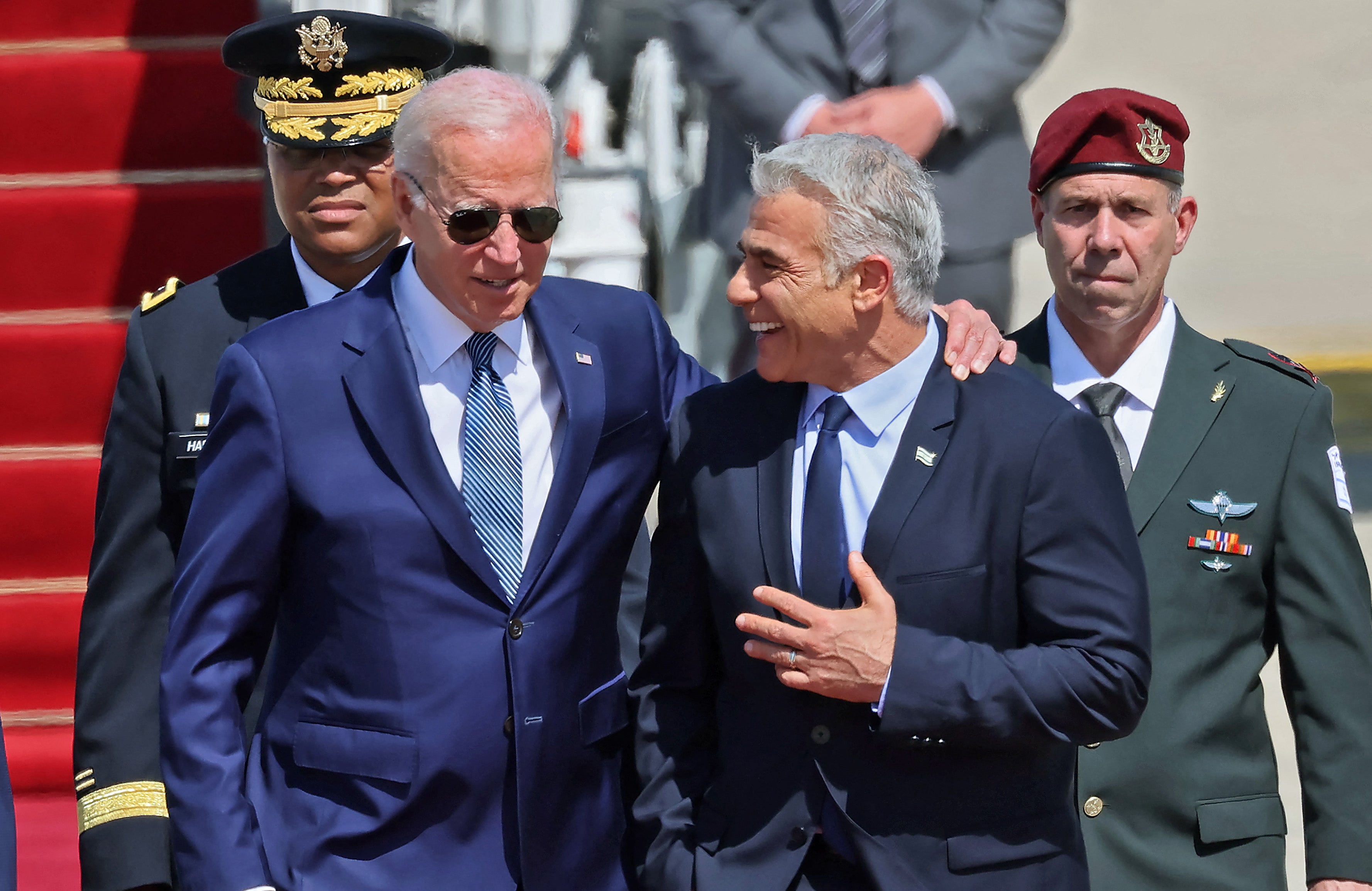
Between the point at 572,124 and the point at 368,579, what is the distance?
9.12 ft

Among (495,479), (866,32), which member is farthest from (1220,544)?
(866,32)

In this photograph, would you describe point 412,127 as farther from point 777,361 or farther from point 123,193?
point 123,193

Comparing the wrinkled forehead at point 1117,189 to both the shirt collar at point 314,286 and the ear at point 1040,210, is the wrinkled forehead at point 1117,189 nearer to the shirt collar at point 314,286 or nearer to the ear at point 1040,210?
the ear at point 1040,210

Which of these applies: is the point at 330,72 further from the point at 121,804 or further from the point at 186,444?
the point at 121,804

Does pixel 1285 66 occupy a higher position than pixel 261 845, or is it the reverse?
pixel 1285 66

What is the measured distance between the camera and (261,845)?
95.7 inches

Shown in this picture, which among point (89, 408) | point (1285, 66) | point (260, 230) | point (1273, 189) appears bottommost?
point (89, 408)

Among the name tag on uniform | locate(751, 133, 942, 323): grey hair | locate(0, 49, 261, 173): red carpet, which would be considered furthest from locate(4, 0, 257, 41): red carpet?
locate(751, 133, 942, 323): grey hair

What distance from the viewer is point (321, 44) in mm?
3039

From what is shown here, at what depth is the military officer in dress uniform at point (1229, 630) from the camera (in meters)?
2.77

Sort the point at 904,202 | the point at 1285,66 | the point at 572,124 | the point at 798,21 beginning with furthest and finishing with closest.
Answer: the point at 1285,66 < the point at 572,124 < the point at 798,21 < the point at 904,202

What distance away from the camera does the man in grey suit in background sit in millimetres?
3713

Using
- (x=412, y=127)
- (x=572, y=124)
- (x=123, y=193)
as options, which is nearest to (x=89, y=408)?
(x=123, y=193)

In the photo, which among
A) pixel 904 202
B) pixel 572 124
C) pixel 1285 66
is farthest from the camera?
pixel 1285 66
